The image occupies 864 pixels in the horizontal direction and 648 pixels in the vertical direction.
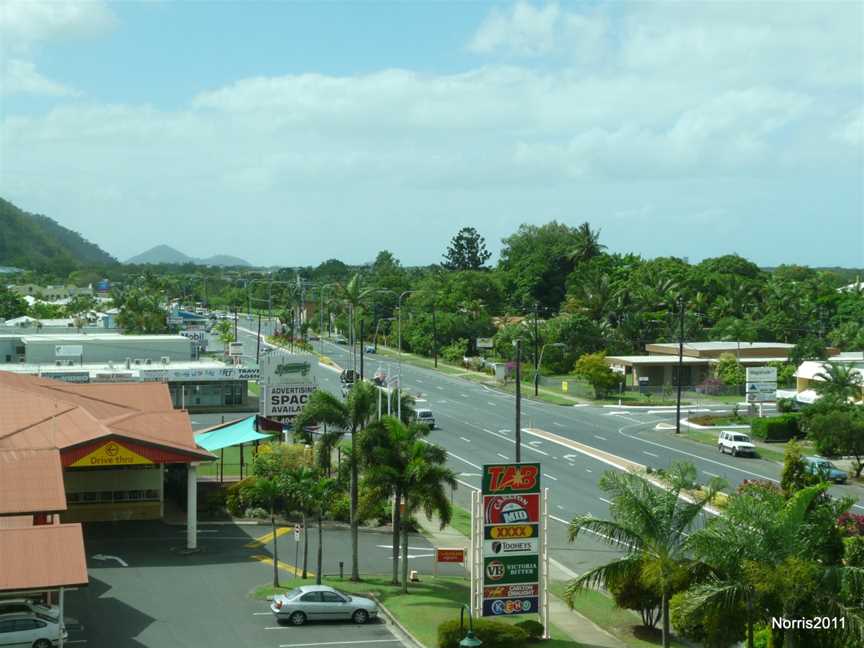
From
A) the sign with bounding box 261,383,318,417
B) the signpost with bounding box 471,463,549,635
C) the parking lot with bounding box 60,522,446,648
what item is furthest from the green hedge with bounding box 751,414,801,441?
the signpost with bounding box 471,463,549,635

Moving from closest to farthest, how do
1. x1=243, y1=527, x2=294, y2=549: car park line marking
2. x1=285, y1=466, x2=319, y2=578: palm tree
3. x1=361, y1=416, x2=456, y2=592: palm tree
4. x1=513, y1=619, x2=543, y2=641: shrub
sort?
x1=513, y1=619, x2=543, y2=641: shrub < x1=361, y1=416, x2=456, y2=592: palm tree < x1=285, y1=466, x2=319, y2=578: palm tree < x1=243, y1=527, x2=294, y2=549: car park line marking

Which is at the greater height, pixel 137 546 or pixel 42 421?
pixel 42 421

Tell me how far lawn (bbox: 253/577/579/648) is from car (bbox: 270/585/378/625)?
110cm

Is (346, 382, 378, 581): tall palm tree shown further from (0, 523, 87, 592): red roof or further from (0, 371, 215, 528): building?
(0, 523, 87, 592): red roof

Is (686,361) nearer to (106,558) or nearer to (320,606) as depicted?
(106,558)

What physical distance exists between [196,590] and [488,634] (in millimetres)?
11076

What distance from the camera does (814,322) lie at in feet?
413

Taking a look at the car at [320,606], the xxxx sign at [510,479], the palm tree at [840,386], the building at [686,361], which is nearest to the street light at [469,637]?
the car at [320,606]

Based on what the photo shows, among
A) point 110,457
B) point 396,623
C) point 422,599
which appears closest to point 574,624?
point 422,599

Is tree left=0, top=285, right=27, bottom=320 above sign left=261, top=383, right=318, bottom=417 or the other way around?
above

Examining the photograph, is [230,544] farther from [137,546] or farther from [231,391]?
[231,391]

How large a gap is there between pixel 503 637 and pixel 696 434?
45.2 metres

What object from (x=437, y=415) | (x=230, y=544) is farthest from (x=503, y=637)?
(x=437, y=415)

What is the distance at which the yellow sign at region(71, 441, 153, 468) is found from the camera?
131 ft
